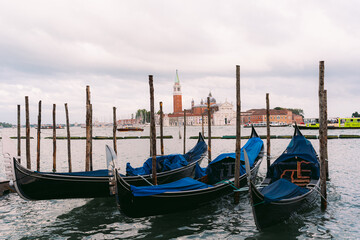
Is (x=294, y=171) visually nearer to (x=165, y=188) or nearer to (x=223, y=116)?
(x=165, y=188)

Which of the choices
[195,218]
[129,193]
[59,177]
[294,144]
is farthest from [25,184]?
[294,144]

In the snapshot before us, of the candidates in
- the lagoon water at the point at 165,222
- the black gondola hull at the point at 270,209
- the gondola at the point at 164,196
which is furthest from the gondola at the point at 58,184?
the black gondola hull at the point at 270,209

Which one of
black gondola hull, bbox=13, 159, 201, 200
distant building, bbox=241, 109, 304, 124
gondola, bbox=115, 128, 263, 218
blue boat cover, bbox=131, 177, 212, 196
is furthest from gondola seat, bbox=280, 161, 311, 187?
distant building, bbox=241, 109, 304, 124

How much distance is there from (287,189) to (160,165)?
3812 millimetres

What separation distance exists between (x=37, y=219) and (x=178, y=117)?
11171 cm

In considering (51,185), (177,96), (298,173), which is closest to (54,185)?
(51,185)

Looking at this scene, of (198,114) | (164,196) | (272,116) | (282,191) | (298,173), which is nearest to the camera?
(164,196)

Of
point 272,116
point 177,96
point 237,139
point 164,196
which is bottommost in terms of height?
point 164,196

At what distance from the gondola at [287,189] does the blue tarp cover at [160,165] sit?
2.62 metres

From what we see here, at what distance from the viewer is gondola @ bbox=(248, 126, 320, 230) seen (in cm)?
552

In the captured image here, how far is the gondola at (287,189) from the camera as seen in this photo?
552 cm

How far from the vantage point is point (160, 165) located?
29.4 ft

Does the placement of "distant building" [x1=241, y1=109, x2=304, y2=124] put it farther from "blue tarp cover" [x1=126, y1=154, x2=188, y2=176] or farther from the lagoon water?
the lagoon water

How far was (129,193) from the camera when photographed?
5852 millimetres
